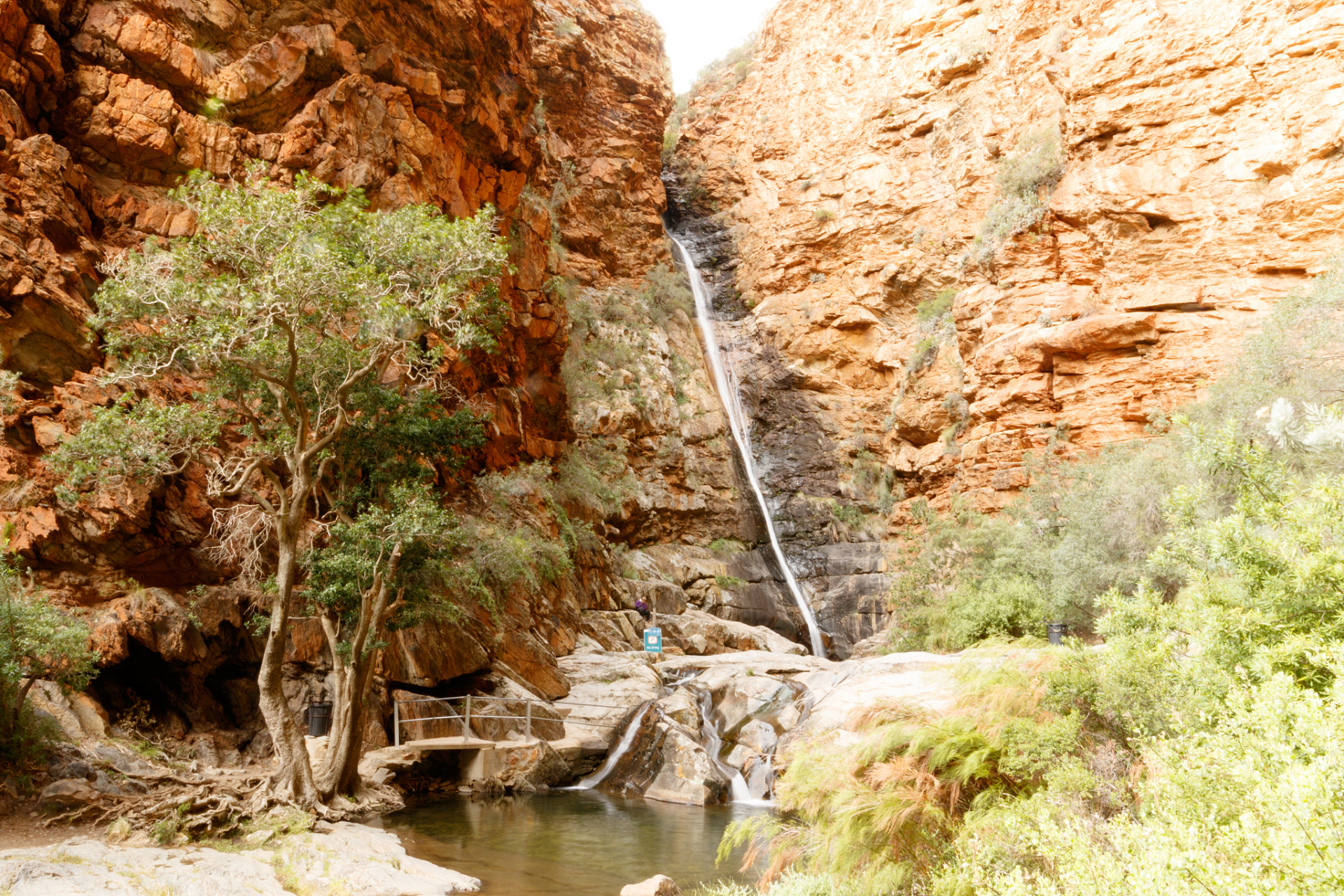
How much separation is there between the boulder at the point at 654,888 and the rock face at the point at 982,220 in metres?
16.3

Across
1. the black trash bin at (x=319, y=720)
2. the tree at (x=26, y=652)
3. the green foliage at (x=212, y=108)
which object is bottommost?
the black trash bin at (x=319, y=720)

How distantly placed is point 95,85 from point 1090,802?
1861 cm

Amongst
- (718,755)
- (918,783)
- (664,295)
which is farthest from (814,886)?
(664,295)

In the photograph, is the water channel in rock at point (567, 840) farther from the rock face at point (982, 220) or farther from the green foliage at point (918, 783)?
the rock face at point (982, 220)

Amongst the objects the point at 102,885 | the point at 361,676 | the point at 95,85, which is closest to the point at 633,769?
the point at 361,676

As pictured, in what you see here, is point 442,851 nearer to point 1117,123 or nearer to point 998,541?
point 998,541

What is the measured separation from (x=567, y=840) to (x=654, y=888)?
3.63 metres

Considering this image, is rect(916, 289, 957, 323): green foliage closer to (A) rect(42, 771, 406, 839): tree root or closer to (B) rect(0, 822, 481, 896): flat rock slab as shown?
(A) rect(42, 771, 406, 839): tree root

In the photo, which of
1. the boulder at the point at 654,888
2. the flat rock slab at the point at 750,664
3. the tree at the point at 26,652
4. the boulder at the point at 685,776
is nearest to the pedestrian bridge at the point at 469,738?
the boulder at the point at 685,776

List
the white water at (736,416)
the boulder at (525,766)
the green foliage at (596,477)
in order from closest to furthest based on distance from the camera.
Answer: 1. the boulder at (525,766)
2. the green foliage at (596,477)
3. the white water at (736,416)

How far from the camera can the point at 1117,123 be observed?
21.3 metres

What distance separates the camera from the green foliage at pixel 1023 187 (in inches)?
907

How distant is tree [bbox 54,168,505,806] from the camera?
10.1 meters

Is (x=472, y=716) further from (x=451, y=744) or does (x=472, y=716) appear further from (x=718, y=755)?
(x=718, y=755)
